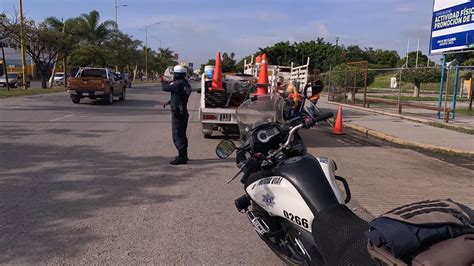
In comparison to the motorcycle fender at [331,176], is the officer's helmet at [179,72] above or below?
above

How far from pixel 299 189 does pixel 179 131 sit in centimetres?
550

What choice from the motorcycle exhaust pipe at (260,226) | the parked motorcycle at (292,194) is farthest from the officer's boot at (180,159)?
the motorcycle exhaust pipe at (260,226)

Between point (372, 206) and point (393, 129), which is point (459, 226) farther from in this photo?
point (393, 129)

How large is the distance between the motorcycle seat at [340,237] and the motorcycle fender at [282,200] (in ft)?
0.49

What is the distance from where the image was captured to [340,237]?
2.82 meters

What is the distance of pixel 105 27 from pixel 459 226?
58422mm

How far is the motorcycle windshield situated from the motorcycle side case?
38.5 inches

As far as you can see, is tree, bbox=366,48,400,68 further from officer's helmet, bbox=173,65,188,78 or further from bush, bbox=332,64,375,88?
officer's helmet, bbox=173,65,188,78

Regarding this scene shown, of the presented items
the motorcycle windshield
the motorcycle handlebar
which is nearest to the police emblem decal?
the motorcycle handlebar

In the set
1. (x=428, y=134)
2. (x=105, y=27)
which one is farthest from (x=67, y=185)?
(x=105, y=27)

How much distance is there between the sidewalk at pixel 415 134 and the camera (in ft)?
38.1

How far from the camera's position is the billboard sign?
1731cm

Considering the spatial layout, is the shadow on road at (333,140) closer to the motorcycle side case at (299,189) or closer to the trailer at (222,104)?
the trailer at (222,104)

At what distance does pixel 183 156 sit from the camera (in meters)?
8.54
